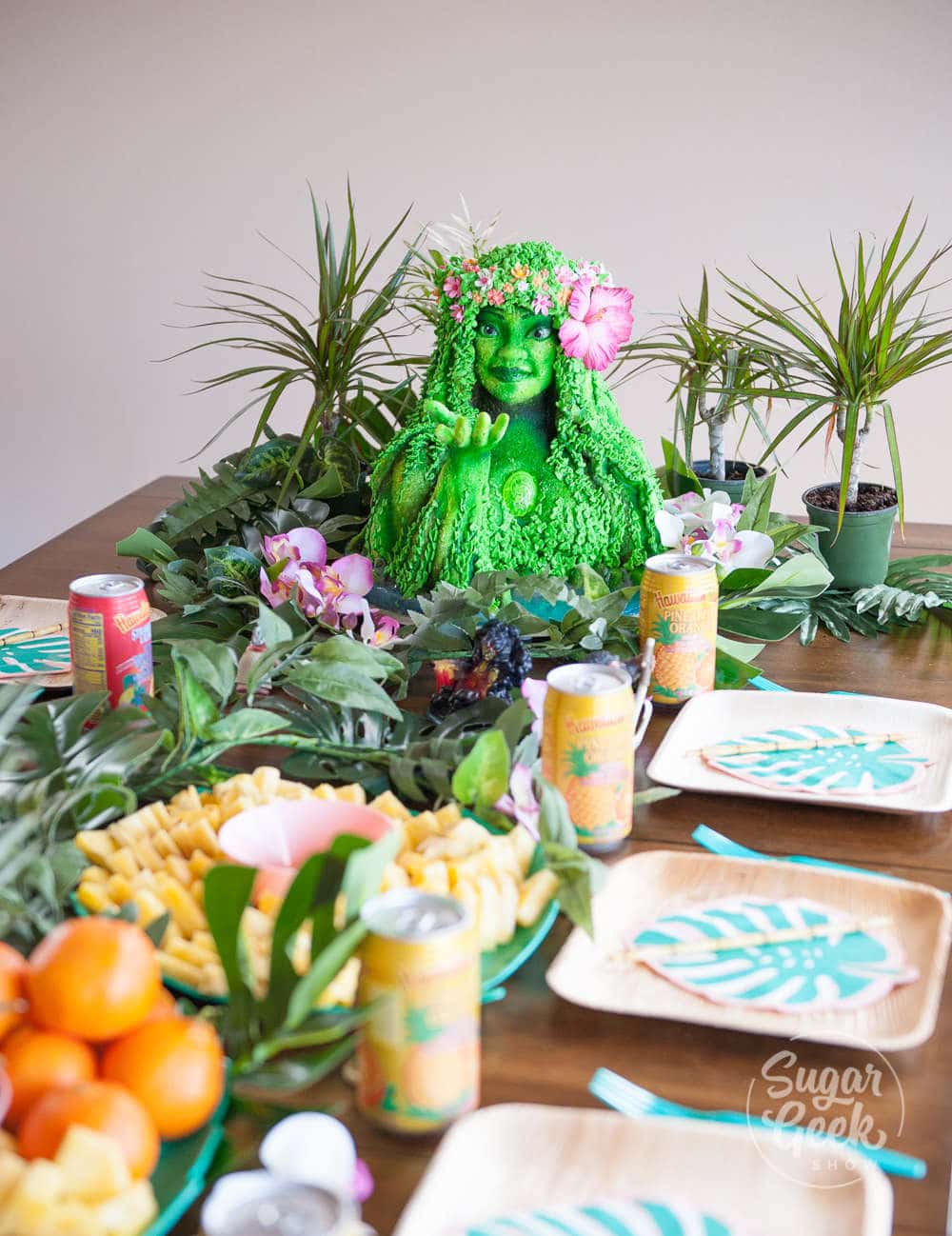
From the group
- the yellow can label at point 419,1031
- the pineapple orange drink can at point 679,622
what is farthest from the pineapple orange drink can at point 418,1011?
the pineapple orange drink can at point 679,622

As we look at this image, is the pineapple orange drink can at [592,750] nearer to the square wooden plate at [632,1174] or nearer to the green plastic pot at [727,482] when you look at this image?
the square wooden plate at [632,1174]

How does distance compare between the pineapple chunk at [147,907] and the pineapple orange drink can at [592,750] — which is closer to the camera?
the pineapple chunk at [147,907]

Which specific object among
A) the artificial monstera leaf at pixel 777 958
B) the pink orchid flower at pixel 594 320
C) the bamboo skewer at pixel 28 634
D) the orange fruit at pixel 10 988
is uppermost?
the pink orchid flower at pixel 594 320

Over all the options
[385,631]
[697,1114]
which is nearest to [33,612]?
[385,631]

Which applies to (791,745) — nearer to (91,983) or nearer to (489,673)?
(489,673)

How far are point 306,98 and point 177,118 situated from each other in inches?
13.5

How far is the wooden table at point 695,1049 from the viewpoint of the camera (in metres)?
0.58

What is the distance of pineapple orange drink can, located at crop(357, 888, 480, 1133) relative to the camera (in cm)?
56

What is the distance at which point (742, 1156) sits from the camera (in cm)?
56

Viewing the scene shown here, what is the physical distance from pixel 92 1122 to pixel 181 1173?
6 centimetres

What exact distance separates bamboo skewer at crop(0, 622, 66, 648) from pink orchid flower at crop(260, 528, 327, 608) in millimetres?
235

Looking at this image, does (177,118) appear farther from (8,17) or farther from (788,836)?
(788,836)

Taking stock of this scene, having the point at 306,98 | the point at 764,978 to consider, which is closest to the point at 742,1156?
the point at 764,978

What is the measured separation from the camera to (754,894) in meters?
0.79
